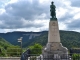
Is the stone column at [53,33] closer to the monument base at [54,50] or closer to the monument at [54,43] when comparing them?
the monument at [54,43]

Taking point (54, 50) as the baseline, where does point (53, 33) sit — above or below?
above

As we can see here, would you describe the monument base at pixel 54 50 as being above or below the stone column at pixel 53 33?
below

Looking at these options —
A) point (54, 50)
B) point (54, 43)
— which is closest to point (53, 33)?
point (54, 43)

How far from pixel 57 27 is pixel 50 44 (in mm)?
2316

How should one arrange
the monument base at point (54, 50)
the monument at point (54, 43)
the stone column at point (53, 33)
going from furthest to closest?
the stone column at point (53, 33) → the monument at point (54, 43) → the monument base at point (54, 50)

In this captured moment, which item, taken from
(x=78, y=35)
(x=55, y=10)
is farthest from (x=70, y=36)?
(x=55, y=10)

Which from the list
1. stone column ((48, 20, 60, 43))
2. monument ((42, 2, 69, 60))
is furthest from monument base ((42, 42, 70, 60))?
stone column ((48, 20, 60, 43))

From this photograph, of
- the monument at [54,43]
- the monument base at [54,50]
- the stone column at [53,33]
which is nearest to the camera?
the monument base at [54,50]

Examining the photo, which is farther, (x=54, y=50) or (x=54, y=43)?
(x=54, y=43)

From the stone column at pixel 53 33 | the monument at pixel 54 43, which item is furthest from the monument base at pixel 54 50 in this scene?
the stone column at pixel 53 33

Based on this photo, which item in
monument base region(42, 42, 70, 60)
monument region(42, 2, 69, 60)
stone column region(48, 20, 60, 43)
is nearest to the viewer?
monument base region(42, 42, 70, 60)

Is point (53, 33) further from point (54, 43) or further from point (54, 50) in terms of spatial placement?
point (54, 50)

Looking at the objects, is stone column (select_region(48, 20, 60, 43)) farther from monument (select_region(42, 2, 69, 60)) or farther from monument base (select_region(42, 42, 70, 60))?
monument base (select_region(42, 42, 70, 60))

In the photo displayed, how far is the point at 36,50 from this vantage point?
4722 cm
